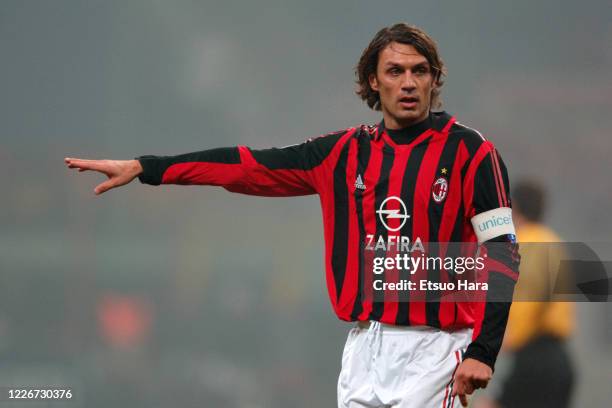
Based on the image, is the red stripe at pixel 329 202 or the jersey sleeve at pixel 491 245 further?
the red stripe at pixel 329 202

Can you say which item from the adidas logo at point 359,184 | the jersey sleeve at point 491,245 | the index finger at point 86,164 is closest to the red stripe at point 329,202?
the adidas logo at point 359,184

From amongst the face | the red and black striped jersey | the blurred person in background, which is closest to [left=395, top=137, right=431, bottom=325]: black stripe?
the red and black striped jersey

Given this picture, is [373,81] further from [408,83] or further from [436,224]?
[436,224]

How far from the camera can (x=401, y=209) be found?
9.99 feet

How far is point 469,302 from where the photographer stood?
9.85ft

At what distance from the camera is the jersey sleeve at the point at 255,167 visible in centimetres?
328

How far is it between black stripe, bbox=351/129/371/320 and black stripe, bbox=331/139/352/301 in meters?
0.05

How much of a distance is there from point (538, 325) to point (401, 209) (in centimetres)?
170

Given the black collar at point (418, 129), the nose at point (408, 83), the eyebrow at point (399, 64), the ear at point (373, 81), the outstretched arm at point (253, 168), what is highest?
the eyebrow at point (399, 64)

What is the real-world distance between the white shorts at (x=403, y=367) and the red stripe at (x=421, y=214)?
6cm

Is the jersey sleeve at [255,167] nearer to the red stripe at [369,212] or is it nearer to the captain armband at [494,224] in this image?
the red stripe at [369,212]

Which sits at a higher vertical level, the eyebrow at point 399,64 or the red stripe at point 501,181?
the eyebrow at point 399,64

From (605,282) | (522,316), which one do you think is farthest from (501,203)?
(605,282)

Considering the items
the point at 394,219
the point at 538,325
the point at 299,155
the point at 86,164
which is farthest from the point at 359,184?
the point at 538,325
